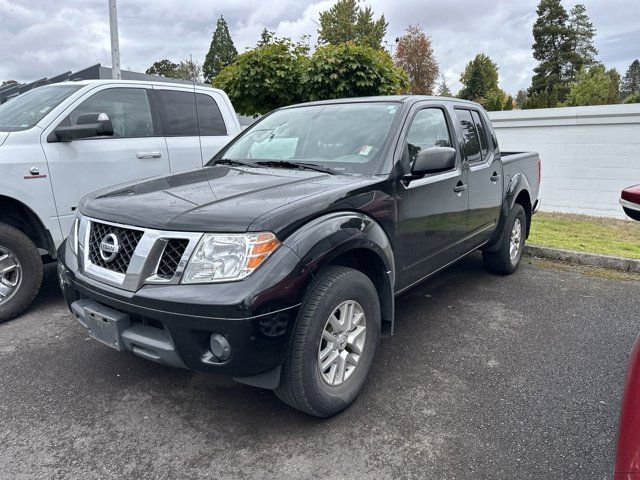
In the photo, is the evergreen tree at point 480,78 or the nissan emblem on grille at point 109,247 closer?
the nissan emblem on grille at point 109,247

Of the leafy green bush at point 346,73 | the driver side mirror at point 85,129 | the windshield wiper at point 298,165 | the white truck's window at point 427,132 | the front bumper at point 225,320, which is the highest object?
the leafy green bush at point 346,73

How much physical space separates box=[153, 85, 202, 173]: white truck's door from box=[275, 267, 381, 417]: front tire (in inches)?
113

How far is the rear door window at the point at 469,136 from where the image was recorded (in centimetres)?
418

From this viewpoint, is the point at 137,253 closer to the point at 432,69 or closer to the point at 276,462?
the point at 276,462

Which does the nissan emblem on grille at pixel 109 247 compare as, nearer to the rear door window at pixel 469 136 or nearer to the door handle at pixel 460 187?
the door handle at pixel 460 187

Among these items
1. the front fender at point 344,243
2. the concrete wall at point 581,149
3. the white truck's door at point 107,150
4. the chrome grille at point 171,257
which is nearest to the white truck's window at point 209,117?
the white truck's door at point 107,150

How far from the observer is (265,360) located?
86.7 inches

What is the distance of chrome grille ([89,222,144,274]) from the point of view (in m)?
2.39

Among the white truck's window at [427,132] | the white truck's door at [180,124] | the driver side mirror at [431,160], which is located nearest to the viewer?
the driver side mirror at [431,160]

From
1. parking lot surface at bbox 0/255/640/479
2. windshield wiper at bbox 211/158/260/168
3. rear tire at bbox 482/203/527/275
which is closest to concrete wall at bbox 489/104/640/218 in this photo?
rear tire at bbox 482/203/527/275

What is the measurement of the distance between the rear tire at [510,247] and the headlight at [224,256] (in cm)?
344

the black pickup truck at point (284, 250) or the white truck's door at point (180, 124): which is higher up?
the white truck's door at point (180, 124)

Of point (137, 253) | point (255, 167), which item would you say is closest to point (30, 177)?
point (255, 167)

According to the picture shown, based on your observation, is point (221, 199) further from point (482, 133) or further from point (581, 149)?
point (581, 149)
